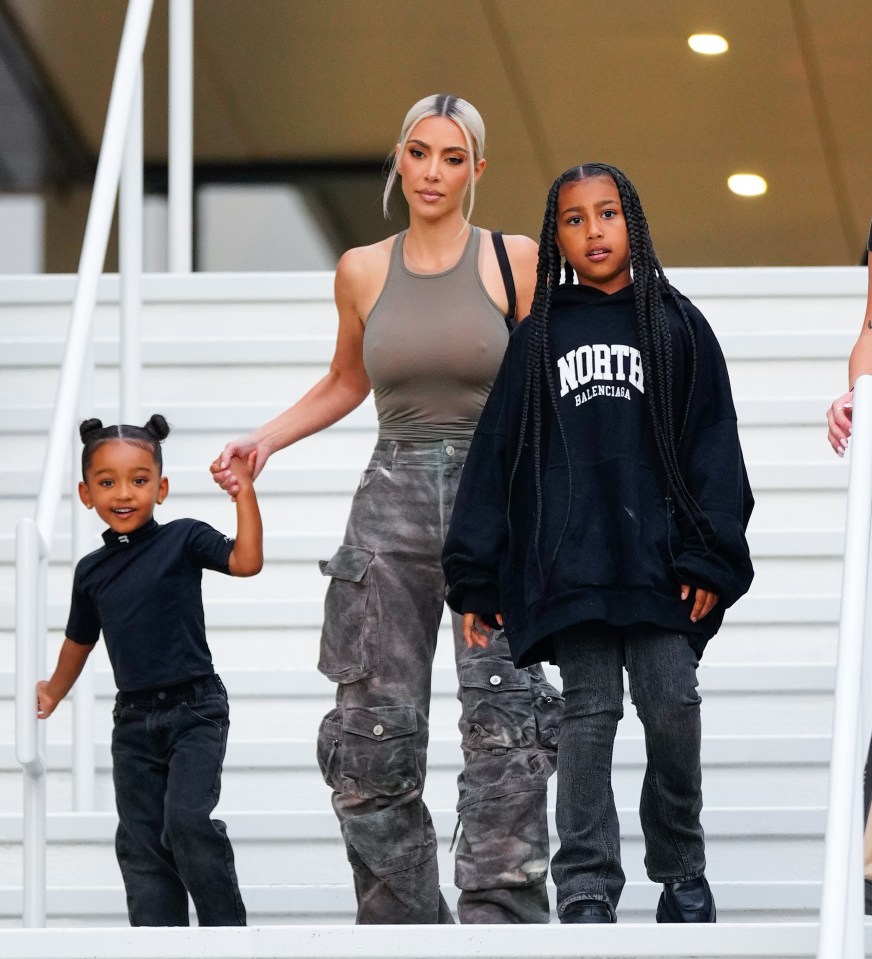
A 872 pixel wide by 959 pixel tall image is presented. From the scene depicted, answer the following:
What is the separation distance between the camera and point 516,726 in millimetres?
3330

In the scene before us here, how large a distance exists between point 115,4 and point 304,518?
4.90m

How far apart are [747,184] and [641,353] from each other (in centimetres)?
729

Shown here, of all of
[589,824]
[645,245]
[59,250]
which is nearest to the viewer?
[589,824]

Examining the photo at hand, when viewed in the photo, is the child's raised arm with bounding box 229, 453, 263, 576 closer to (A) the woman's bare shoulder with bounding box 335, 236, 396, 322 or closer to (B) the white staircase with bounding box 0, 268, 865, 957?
(A) the woman's bare shoulder with bounding box 335, 236, 396, 322

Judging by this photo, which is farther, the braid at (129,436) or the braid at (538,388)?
the braid at (129,436)

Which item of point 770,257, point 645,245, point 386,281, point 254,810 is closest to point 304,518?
point 254,810

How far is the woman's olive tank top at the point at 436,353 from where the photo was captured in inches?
136

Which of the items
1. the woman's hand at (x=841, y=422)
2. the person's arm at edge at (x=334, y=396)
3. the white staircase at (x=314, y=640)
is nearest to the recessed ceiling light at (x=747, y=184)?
the white staircase at (x=314, y=640)

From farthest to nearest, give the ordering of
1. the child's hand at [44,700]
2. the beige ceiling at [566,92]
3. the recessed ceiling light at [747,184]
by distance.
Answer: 1. the recessed ceiling light at [747,184]
2. the beige ceiling at [566,92]
3. the child's hand at [44,700]

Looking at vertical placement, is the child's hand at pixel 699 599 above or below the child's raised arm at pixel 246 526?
below

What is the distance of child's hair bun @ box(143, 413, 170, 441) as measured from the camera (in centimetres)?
380

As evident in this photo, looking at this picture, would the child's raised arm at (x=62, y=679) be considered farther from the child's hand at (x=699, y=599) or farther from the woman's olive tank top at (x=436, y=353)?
the child's hand at (x=699, y=599)

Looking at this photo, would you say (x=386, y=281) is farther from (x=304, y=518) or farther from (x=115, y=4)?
(x=115, y=4)

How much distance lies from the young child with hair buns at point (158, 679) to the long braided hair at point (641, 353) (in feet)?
1.95
